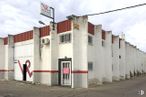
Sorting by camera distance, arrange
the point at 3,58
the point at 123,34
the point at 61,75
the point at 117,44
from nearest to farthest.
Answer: the point at 61,75 < the point at 3,58 < the point at 117,44 < the point at 123,34

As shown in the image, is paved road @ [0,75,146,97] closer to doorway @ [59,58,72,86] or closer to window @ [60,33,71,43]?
doorway @ [59,58,72,86]

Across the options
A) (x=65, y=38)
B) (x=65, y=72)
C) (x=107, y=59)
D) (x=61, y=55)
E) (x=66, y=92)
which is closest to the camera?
(x=66, y=92)

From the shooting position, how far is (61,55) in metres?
26.9

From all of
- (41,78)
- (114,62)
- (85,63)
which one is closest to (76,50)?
(85,63)

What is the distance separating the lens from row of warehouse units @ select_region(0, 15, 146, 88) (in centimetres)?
→ 2516

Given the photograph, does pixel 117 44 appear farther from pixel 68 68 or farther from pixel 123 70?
pixel 68 68

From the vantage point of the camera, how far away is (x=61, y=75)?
26891 millimetres

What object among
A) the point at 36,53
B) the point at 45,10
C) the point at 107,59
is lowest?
the point at 107,59

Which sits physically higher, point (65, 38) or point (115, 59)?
point (65, 38)

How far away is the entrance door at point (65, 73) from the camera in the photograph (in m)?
26.0

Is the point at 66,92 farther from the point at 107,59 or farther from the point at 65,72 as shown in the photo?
the point at 107,59

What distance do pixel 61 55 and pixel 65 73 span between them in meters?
1.95

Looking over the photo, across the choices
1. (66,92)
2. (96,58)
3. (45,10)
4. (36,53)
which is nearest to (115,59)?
→ (96,58)

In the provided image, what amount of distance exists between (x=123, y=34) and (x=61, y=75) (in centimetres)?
2383
